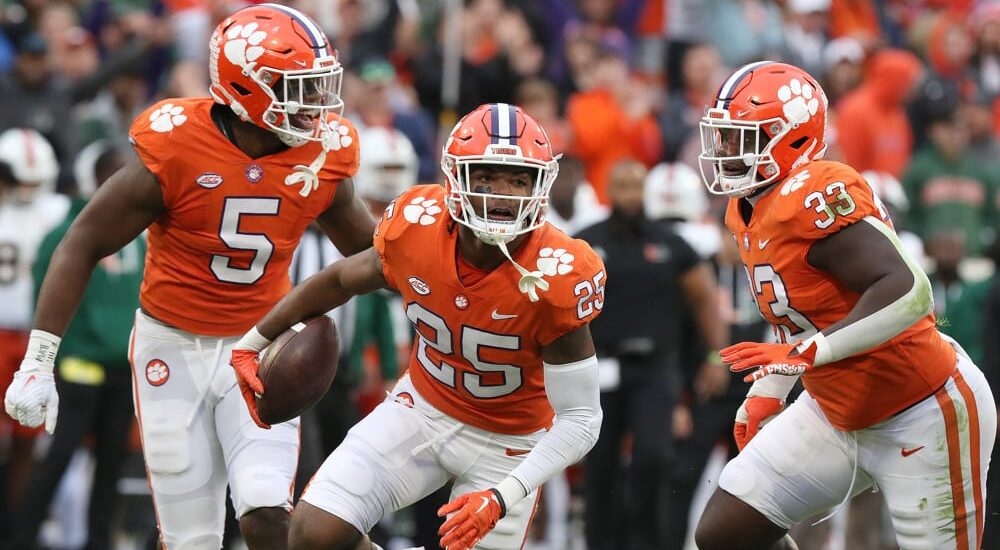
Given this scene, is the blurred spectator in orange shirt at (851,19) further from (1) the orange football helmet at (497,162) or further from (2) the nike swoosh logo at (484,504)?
(2) the nike swoosh logo at (484,504)

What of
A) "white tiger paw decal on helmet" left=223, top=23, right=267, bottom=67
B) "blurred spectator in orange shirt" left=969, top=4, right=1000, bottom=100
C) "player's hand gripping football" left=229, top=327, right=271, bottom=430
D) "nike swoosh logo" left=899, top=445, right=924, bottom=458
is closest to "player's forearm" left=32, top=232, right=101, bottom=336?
"player's hand gripping football" left=229, top=327, right=271, bottom=430

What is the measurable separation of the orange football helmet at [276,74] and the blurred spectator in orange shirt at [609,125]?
15.8ft

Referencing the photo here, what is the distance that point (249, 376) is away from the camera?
4.96m

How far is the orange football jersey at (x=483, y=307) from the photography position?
470 cm

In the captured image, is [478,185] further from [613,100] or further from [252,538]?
[613,100]

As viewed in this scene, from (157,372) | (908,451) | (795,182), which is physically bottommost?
(157,372)

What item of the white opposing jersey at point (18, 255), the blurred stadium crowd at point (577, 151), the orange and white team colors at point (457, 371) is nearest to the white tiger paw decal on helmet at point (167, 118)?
the orange and white team colors at point (457, 371)

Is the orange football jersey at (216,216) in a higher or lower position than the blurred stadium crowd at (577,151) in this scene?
higher

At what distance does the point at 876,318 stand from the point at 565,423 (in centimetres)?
96

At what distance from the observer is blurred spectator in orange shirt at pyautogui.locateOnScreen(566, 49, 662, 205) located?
10.1 m

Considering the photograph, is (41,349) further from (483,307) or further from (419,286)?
(483,307)

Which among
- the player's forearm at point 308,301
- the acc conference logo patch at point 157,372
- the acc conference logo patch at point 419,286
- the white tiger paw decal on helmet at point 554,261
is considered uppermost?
the white tiger paw decal on helmet at point 554,261

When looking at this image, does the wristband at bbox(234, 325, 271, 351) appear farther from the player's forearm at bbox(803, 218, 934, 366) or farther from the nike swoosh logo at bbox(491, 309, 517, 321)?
the player's forearm at bbox(803, 218, 934, 366)

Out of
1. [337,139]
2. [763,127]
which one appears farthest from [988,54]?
[337,139]
